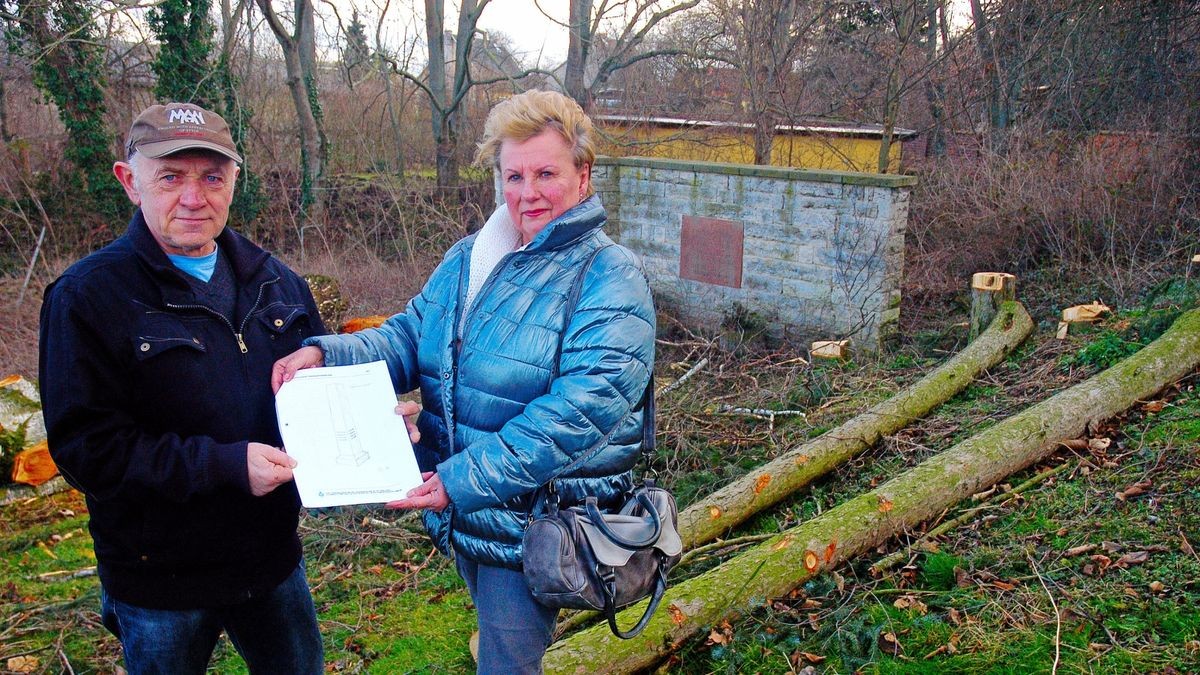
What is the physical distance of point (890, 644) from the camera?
3.68 meters

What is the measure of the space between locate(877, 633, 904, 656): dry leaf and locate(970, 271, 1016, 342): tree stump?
17.8 feet

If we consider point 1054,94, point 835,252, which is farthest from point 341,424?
point 1054,94

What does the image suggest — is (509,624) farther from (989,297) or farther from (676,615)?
(989,297)

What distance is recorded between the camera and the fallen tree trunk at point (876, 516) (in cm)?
375

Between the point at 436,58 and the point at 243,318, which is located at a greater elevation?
the point at 436,58

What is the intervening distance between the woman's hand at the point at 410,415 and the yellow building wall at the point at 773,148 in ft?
40.0

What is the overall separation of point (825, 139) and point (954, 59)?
253cm

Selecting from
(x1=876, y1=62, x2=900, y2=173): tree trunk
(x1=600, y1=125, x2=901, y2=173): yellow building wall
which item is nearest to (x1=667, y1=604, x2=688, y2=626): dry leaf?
(x1=876, y1=62, x2=900, y2=173): tree trunk

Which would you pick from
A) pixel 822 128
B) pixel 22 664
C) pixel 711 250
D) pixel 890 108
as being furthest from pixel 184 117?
pixel 822 128

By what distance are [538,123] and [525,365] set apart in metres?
0.70

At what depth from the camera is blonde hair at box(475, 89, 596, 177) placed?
8.23 ft

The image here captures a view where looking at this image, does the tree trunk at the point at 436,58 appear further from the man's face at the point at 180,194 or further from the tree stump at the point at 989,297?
the man's face at the point at 180,194

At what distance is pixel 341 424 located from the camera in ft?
8.35

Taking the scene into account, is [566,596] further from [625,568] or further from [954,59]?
[954,59]
